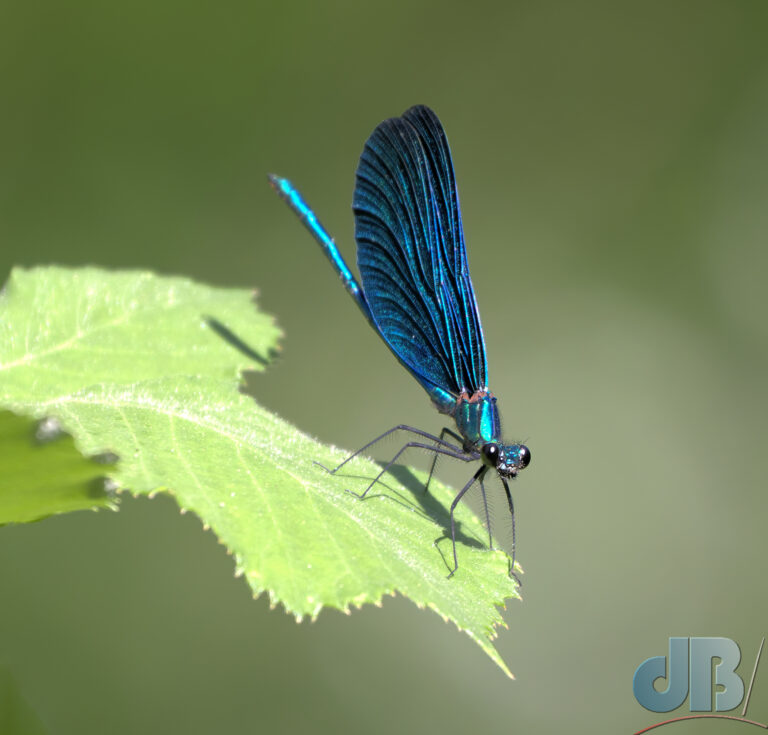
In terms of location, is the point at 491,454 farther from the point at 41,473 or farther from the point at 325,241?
the point at 41,473

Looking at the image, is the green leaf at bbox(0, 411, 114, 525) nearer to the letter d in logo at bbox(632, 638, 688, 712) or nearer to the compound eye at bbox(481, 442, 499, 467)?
the compound eye at bbox(481, 442, 499, 467)

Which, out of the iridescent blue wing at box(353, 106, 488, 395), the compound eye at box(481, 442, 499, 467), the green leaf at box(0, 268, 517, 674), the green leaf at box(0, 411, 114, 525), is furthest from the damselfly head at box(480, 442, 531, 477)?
the green leaf at box(0, 411, 114, 525)

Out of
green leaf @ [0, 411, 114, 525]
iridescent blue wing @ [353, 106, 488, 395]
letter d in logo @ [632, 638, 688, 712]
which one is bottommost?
letter d in logo @ [632, 638, 688, 712]

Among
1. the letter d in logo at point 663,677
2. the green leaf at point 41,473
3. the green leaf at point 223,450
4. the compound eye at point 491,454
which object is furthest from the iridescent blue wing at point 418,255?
the green leaf at point 41,473

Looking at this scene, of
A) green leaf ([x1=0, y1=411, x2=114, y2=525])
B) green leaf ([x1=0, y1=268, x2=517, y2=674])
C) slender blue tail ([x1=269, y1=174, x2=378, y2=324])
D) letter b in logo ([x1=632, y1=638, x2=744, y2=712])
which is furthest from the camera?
slender blue tail ([x1=269, y1=174, x2=378, y2=324])

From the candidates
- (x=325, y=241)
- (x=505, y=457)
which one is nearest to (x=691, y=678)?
(x=505, y=457)

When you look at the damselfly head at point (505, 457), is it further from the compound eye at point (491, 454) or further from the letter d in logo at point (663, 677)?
the letter d in logo at point (663, 677)

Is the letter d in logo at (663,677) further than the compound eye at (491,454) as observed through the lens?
No
